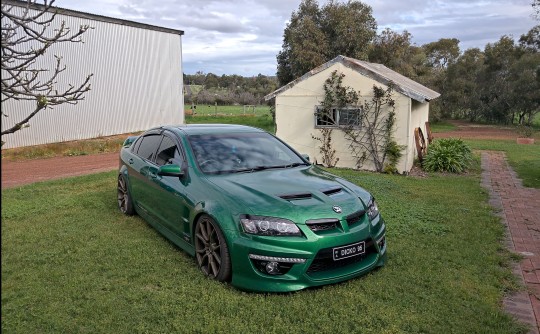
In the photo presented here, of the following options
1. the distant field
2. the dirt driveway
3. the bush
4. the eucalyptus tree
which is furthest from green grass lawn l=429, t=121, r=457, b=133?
the dirt driveway

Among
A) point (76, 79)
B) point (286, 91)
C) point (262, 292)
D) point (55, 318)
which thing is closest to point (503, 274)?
point (262, 292)

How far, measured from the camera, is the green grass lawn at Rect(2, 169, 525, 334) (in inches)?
138

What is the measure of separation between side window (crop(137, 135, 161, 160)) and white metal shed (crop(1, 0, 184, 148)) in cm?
1157

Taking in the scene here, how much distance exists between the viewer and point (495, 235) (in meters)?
6.02

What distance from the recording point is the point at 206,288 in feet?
13.4

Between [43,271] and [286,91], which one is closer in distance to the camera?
[43,271]

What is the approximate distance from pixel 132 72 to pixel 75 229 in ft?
56.3

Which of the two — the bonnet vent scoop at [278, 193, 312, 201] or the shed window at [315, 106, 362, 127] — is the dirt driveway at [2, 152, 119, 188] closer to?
the shed window at [315, 106, 362, 127]

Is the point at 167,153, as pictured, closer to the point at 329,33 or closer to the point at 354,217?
the point at 354,217

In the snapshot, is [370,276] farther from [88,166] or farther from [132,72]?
[132,72]

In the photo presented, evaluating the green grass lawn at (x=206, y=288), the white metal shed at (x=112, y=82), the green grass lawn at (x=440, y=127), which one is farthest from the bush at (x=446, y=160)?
the green grass lawn at (x=440, y=127)

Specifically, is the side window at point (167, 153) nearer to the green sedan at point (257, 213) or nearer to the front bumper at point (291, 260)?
the green sedan at point (257, 213)

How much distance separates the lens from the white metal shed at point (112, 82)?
57.0 ft

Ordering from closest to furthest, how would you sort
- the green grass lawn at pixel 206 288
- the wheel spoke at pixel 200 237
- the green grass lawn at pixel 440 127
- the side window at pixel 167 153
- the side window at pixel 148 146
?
the green grass lawn at pixel 206 288 → the wheel spoke at pixel 200 237 → the side window at pixel 167 153 → the side window at pixel 148 146 → the green grass lawn at pixel 440 127
